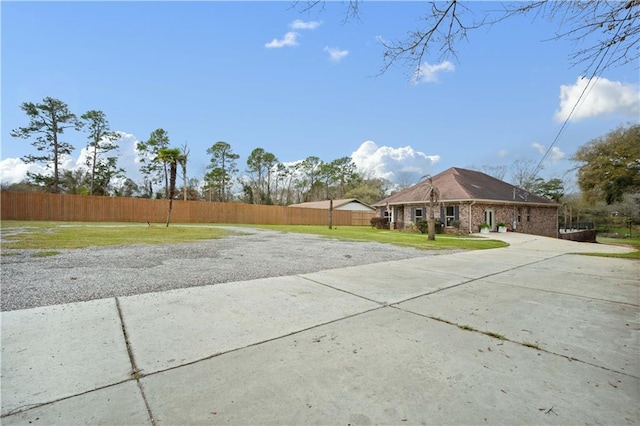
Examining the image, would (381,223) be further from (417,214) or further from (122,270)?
(122,270)

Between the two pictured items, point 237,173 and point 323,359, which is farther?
point 237,173

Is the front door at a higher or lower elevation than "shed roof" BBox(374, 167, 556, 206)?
lower

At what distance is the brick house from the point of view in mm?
19703

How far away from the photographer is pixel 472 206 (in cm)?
1936

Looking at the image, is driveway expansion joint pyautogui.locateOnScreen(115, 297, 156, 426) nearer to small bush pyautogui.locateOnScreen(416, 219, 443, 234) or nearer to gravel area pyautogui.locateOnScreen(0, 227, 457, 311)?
gravel area pyautogui.locateOnScreen(0, 227, 457, 311)

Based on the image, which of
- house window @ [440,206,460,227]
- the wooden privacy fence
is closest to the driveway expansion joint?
house window @ [440,206,460,227]

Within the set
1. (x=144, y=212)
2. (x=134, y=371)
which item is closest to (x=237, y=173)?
(x=144, y=212)

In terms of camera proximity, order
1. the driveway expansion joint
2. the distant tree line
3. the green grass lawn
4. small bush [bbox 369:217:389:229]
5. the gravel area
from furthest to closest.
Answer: small bush [bbox 369:217:389:229]
the distant tree line
the green grass lawn
the gravel area
the driveway expansion joint

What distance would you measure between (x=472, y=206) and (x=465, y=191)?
4.27ft

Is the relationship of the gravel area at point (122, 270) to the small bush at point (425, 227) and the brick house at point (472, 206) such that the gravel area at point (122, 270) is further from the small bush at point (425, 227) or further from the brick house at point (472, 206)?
the brick house at point (472, 206)

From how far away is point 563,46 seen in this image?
127 inches

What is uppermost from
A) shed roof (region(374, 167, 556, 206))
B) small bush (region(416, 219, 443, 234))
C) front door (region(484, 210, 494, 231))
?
shed roof (region(374, 167, 556, 206))

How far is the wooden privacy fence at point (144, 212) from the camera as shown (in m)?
19.8

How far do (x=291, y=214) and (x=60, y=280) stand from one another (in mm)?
27273
